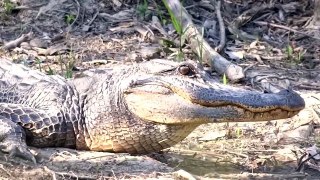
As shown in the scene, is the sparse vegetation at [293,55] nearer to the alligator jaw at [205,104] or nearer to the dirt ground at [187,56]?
the dirt ground at [187,56]

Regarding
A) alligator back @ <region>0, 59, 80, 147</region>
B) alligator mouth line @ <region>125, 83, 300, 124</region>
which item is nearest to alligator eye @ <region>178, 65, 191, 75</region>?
alligator mouth line @ <region>125, 83, 300, 124</region>

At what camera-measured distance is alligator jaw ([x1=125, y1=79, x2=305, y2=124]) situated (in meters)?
4.34

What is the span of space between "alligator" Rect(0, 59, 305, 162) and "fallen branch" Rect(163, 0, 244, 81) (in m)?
2.14

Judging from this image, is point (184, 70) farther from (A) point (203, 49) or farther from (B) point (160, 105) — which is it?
(A) point (203, 49)

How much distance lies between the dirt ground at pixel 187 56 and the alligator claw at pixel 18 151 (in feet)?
0.17

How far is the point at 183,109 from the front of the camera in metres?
4.49

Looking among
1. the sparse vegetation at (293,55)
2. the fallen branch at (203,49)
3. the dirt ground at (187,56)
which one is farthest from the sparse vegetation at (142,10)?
the sparse vegetation at (293,55)

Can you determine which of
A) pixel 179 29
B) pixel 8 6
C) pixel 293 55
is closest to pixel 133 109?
pixel 179 29

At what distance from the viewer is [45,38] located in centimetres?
780

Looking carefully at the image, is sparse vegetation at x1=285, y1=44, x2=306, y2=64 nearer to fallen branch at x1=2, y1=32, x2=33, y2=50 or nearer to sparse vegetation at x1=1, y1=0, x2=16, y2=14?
fallen branch at x1=2, y1=32, x2=33, y2=50

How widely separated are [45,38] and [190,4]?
1858mm

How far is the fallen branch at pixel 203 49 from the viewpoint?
6893mm

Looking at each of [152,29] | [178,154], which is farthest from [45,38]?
[178,154]

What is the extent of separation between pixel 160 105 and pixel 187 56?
289 centimetres
